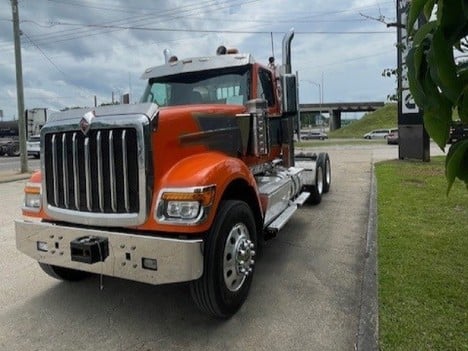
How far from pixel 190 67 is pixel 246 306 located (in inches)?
118

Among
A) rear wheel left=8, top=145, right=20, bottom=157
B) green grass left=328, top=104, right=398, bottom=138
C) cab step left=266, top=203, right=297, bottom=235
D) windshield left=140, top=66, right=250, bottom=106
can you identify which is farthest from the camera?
green grass left=328, top=104, right=398, bottom=138

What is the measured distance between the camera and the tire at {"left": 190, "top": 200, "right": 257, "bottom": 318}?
10.9 ft

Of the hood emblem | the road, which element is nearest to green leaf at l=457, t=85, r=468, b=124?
the road

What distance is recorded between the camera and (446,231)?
5.92 meters

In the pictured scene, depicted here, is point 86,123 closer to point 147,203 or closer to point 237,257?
point 147,203

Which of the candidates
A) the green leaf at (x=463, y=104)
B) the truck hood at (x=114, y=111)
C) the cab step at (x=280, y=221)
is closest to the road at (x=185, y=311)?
the cab step at (x=280, y=221)

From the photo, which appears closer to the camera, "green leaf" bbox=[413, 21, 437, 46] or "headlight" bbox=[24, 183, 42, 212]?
"green leaf" bbox=[413, 21, 437, 46]

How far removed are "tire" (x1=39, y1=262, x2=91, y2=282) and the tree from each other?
152 inches

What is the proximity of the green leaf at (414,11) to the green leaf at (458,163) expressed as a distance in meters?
0.34

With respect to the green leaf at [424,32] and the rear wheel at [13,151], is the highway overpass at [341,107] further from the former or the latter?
the green leaf at [424,32]

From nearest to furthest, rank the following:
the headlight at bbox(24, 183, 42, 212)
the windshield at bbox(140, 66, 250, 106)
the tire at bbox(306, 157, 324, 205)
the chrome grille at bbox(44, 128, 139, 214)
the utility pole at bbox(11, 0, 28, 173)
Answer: the chrome grille at bbox(44, 128, 139, 214), the headlight at bbox(24, 183, 42, 212), the windshield at bbox(140, 66, 250, 106), the tire at bbox(306, 157, 324, 205), the utility pole at bbox(11, 0, 28, 173)

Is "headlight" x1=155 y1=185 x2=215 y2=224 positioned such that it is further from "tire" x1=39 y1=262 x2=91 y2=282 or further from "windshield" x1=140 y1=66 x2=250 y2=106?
"windshield" x1=140 y1=66 x2=250 y2=106

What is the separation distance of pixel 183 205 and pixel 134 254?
510mm

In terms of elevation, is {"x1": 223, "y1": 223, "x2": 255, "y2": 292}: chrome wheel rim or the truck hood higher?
the truck hood
